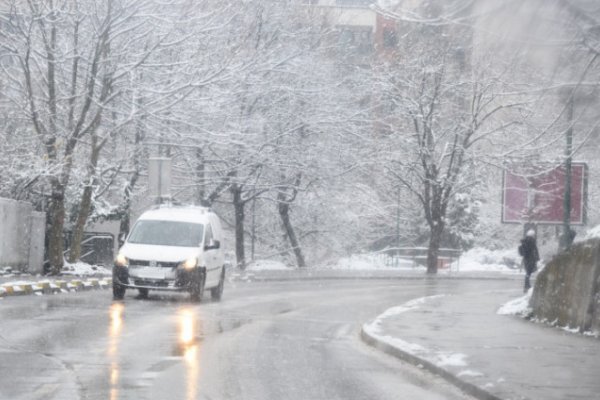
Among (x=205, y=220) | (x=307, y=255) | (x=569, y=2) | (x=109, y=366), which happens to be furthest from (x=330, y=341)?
(x=307, y=255)

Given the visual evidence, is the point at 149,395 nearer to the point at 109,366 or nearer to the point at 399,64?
the point at 109,366

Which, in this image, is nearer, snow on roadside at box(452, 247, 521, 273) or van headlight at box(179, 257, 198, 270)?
van headlight at box(179, 257, 198, 270)

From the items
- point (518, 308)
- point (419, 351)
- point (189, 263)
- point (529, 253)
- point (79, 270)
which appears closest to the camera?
point (419, 351)

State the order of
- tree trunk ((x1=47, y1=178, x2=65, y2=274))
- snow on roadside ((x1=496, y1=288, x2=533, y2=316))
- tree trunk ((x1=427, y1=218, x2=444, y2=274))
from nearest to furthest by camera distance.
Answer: snow on roadside ((x1=496, y1=288, x2=533, y2=316)), tree trunk ((x1=47, y1=178, x2=65, y2=274)), tree trunk ((x1=427, y1=218, x2=444, y2=274))

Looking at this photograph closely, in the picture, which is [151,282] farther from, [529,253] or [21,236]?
[529,253]

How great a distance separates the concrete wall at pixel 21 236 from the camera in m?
31.7

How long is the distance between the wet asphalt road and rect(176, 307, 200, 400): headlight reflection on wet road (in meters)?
0.01

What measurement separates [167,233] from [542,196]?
25.8m

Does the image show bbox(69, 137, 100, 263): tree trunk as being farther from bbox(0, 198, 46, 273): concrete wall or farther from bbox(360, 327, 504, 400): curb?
bbox(360, 327, 504, 400): curb

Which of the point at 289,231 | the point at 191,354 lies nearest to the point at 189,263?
the point at 191,354

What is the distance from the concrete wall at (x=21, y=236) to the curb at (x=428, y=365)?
16427 mm

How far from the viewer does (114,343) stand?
49.5 ft

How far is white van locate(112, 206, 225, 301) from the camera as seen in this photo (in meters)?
24.2

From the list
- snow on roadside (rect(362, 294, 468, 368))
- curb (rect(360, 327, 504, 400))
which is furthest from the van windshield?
curb (rect(360, 327, 504, 400))
